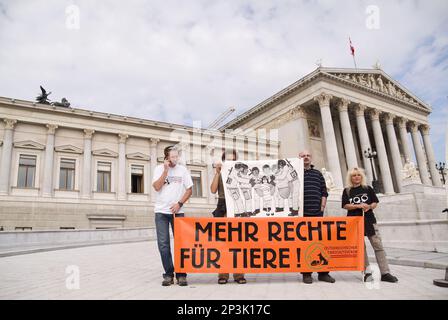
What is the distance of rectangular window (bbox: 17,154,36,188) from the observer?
77.3ft

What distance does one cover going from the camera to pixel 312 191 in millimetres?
5832

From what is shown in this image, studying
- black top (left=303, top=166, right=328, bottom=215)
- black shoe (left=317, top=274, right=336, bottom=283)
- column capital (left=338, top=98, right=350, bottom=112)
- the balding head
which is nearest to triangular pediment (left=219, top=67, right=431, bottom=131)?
column capital (left=338, top=98, right=350, bottom=112)

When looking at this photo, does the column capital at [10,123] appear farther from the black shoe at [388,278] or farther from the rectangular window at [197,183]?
the black shoe at [388,278]

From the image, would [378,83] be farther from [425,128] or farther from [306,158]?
[306,158]

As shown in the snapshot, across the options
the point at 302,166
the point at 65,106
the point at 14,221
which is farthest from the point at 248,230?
the point at 65,106

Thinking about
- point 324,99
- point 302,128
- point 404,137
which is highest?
point 324,99

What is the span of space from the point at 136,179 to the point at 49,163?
7135 mm

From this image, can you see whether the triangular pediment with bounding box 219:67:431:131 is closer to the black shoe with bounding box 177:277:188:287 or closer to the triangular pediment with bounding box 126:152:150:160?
the triangular pediment with bounding box 126:152:150:160

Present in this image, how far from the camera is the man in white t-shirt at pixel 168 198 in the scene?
17.5 ft

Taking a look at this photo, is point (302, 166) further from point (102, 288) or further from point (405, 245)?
point (405, 245)

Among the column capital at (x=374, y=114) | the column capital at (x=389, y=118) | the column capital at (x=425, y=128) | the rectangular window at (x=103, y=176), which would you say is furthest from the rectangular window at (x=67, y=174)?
the column capital at (x=425, y=128)

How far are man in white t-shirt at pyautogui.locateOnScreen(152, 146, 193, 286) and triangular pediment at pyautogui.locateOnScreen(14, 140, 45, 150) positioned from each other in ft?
75.2

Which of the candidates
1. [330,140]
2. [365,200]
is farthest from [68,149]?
[365,200]

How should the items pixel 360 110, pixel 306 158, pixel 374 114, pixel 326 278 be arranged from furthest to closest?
1. pixel 374 114
2. pixel 360 110
3. pixel 306 158
4. pixel 326 278
